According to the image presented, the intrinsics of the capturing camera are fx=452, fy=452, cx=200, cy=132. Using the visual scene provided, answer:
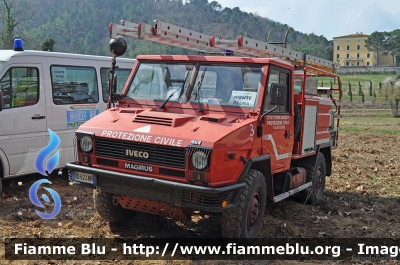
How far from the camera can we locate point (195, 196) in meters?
4.89

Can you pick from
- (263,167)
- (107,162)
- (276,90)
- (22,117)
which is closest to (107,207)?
(107,162)

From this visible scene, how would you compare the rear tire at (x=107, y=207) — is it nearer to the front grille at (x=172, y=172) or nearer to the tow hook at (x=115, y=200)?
the tow hook at (x=115, y=200)

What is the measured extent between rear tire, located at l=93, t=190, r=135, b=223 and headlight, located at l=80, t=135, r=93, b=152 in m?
0.69

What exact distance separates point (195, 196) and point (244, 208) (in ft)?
2.30

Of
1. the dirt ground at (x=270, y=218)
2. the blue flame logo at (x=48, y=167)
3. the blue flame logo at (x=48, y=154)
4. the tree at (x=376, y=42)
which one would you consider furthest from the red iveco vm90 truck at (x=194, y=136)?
the tree at (x=376, y=42)

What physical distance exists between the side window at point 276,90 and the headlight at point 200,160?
1.28 metres

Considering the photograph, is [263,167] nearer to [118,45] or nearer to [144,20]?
[118,45]

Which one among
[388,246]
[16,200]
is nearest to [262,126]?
[388,246]

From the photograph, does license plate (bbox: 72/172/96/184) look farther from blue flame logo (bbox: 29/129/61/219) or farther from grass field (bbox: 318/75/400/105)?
grass field (bbox: 318/75/400/105)

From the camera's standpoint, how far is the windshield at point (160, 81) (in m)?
6.08

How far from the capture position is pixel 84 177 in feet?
18.0

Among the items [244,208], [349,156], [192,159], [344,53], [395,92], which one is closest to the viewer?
[192,159]

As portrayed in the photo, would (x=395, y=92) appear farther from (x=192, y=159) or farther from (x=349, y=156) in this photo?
(x=192, y=159)

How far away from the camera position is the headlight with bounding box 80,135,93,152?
217 inches
